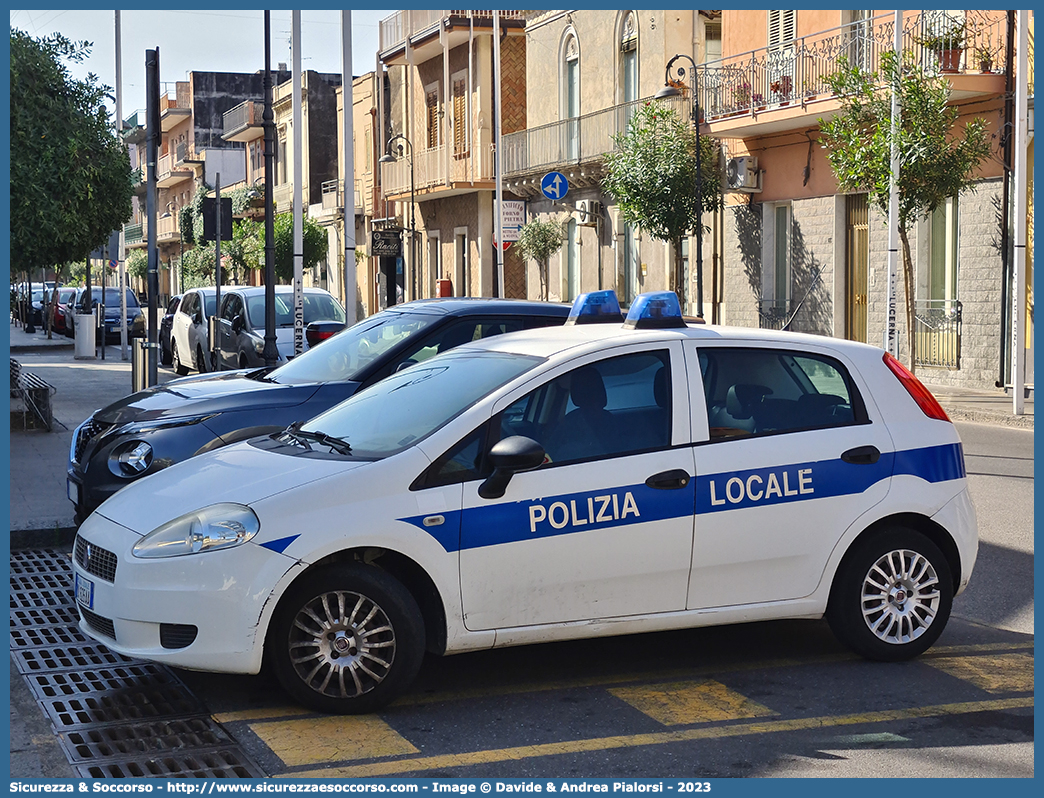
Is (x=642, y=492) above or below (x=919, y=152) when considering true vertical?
below

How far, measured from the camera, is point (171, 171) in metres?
73.2

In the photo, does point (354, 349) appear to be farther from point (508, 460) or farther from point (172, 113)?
point (172, 113)

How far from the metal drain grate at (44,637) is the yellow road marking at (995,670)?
13.4 feet

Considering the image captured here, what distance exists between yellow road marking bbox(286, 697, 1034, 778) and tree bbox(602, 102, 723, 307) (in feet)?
68.8

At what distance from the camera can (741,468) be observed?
570 centimetres

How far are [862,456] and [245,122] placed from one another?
57.2 meters

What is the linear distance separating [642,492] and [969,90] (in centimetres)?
1633

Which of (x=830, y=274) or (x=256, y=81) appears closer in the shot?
(x=830, y=274)

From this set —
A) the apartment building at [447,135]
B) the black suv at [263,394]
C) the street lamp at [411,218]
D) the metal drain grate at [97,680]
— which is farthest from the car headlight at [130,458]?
the street lamp at [411,218]

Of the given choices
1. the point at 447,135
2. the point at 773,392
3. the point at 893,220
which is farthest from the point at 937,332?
the point at 447,135

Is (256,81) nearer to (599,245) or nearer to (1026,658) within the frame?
(599,245)

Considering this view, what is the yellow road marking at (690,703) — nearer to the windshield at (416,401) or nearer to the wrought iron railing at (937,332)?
the windshield at (416,401)

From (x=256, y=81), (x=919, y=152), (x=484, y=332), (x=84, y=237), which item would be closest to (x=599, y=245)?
(x=919, y=152)

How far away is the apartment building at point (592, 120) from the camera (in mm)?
29469
